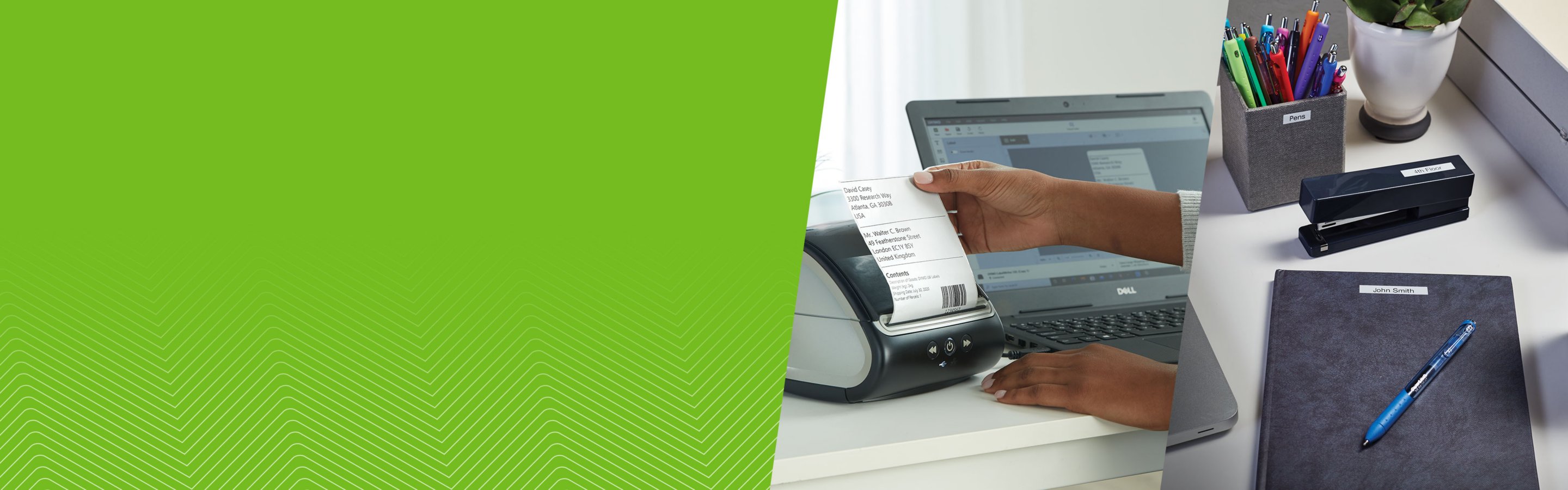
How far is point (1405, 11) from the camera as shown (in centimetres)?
64

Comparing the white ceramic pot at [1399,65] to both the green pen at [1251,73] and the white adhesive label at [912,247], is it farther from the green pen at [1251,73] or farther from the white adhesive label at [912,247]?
the white adhesive label at [912,247]

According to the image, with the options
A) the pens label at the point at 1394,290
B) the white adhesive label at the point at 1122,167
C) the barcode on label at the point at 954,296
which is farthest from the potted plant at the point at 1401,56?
the barcode on label at the point at 954,296

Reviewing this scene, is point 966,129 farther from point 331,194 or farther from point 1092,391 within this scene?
point 331,194

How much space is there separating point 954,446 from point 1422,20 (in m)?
0.46

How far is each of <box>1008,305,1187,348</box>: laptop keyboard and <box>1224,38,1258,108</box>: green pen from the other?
23 centimetres

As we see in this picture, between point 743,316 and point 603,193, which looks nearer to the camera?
point 743,316

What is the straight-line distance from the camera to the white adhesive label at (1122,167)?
0.90m

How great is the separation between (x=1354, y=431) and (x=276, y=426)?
110 cm

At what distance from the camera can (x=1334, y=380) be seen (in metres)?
0.65

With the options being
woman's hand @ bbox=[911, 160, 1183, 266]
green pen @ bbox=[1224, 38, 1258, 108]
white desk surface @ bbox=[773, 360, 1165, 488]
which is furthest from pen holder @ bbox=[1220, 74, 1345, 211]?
white desk surface @ bbox=[773, 360, 1165, 488]

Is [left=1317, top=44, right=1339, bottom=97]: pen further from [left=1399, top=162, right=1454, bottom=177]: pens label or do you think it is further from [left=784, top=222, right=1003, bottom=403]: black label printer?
[left=784, top=222, right=1003, bottom=403]: black label printer

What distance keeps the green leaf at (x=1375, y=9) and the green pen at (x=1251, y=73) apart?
7 cm

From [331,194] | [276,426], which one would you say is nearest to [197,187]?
[331,194]

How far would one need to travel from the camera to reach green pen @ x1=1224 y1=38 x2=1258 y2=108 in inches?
26.7
